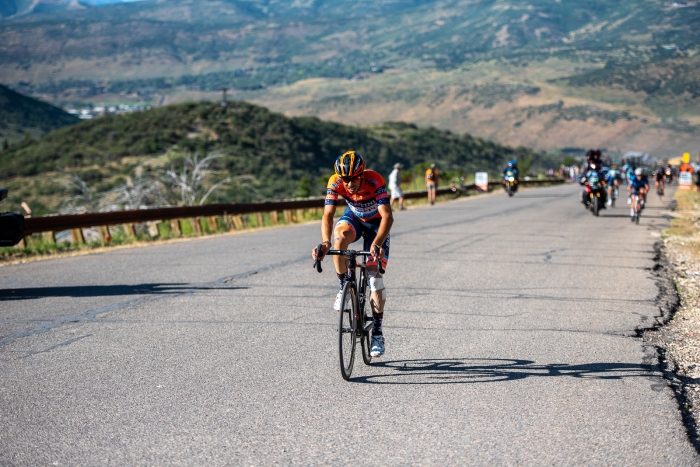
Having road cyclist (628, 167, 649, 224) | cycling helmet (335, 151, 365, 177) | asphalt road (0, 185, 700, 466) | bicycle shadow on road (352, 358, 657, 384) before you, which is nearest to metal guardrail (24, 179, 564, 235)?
asphalt road (0, 185, 700, 466)

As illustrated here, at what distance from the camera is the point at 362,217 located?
7027 millimetres

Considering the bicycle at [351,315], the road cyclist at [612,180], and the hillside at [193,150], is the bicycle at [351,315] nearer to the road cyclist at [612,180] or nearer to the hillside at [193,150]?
the road cyclist at [612,180]

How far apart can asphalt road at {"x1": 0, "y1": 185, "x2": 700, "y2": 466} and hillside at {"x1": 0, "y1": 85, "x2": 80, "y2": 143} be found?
10043cm

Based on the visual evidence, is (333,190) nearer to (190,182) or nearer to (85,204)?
(190,182)

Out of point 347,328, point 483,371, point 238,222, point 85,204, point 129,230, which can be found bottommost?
point 483,371

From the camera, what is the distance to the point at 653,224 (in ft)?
73.2

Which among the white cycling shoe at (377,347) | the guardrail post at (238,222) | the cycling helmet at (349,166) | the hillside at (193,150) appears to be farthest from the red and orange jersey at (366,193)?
the hillside at (193,150)

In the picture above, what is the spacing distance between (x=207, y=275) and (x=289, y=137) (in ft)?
176

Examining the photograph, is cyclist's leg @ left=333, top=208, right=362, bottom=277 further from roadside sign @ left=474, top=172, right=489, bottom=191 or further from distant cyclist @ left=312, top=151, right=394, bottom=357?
roadside sign @ left=474, top=172, right=489, bottom=191

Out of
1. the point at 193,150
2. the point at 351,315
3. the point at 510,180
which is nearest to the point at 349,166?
the point at 351,315

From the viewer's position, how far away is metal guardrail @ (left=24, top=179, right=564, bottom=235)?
1505cm

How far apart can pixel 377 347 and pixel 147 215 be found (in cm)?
1167

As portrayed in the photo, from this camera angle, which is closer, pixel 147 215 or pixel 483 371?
pixel 483 371

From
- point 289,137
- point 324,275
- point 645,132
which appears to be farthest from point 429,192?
point 645,132
